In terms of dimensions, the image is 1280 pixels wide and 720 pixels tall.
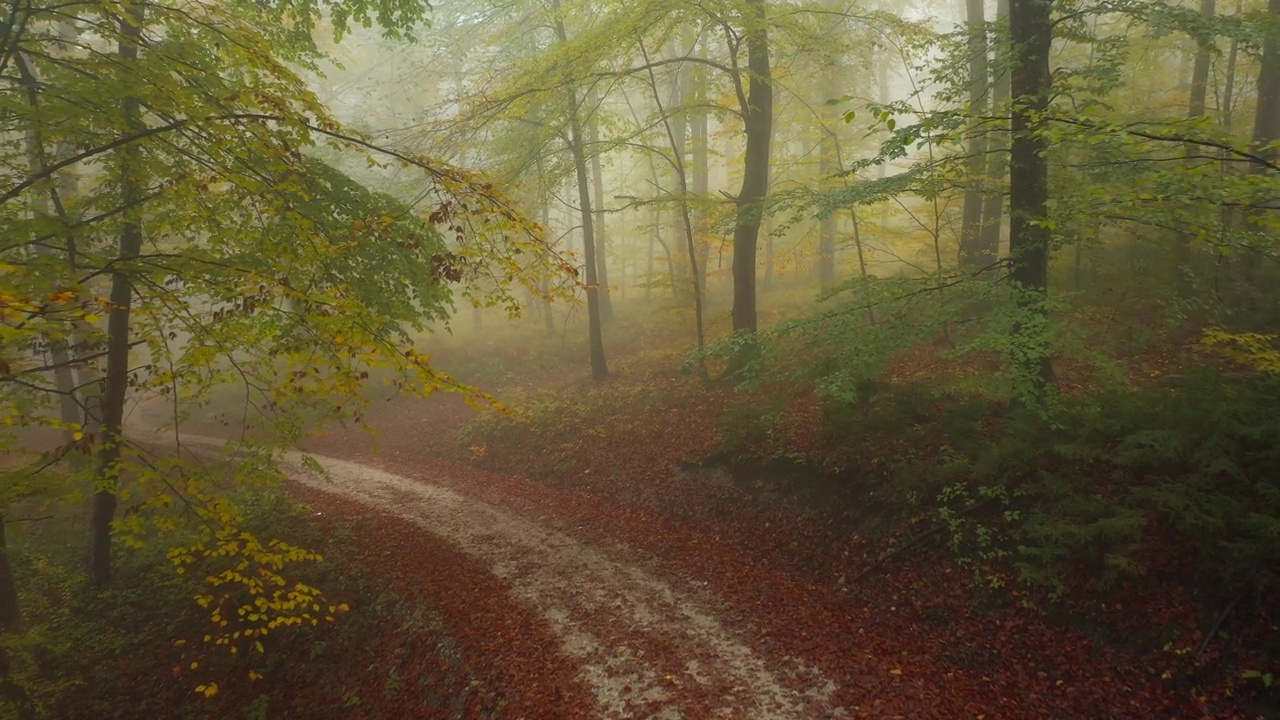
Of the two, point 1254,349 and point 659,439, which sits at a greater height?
point 1254,349

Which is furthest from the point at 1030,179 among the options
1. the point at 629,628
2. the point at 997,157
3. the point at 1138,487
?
the point at 629,628

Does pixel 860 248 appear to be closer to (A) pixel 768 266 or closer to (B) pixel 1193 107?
(B) pixel 1193 107

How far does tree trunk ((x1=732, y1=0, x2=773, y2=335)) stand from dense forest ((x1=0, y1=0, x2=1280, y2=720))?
0.15 m

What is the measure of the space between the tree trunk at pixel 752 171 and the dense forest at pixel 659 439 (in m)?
0.15

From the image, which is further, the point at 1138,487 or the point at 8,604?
the point at 8,604

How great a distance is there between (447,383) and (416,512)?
27.1ft

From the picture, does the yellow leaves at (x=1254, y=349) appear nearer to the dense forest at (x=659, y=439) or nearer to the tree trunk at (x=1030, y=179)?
the dense forest at (x=659, y=439)

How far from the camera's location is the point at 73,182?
15.0 meters

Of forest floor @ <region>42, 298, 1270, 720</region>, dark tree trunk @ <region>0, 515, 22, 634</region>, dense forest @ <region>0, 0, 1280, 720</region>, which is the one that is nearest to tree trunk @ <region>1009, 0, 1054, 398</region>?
dense forest @ <region>0, 0, 1280, 720</region>

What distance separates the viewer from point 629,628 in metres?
7.58

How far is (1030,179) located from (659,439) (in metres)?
8.28

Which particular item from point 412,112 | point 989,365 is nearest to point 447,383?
point 989,365

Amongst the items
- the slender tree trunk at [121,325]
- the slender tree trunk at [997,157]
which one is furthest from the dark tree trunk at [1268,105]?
the slender tree trunk at [121,325]

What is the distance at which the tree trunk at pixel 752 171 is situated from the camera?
12.4m
